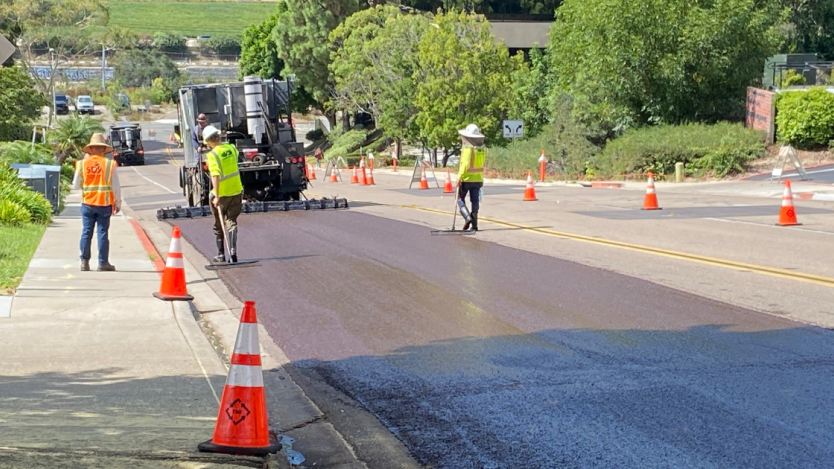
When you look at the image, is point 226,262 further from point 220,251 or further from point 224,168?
point 224,168

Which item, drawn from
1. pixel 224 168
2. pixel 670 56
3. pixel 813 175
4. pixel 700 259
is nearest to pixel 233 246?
pixel 224 168

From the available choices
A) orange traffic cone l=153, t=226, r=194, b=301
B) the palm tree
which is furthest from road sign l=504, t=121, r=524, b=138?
orange traffic cone l=153, t=226, r=194, b=301

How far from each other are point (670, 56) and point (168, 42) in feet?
437

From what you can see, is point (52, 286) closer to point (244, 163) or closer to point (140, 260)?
point (140, 260)

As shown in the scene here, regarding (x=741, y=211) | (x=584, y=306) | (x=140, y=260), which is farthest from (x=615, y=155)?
(x=584, y=306)

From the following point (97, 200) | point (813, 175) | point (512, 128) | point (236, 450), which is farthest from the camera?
point (512, 128)

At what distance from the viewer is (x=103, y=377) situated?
7.79 m

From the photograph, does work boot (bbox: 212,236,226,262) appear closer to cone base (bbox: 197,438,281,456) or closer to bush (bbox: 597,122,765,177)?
cone base (bbox: 197,438,281,456)

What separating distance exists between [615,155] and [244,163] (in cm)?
1788

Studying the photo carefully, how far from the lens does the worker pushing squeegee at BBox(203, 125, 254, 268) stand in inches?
542

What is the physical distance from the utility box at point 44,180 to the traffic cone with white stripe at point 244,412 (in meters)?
18.1

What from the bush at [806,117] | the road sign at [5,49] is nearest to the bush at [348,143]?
the bush at [806,117]

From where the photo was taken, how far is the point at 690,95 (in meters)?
37.6

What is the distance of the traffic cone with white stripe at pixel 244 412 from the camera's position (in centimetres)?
567
